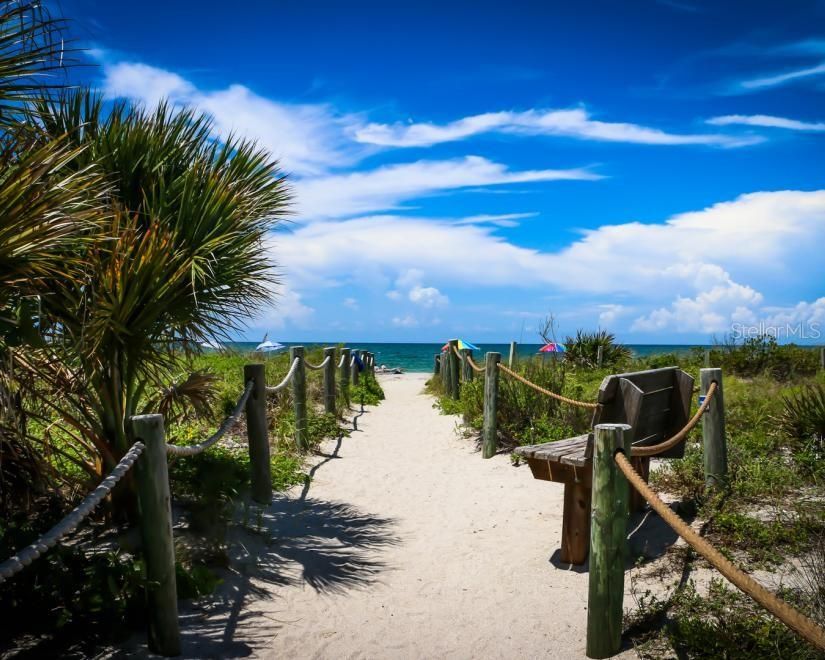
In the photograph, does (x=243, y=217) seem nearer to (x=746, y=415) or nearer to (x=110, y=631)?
(x=110, y=631)

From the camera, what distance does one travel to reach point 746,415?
840 centimetres

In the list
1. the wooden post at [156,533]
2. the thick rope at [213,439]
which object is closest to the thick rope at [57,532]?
the wooden post at [156,533]

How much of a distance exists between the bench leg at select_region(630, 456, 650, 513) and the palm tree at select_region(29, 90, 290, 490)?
10.7ft

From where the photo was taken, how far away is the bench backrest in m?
4.19

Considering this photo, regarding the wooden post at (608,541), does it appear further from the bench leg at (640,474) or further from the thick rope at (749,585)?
the bench leg at (640,474)

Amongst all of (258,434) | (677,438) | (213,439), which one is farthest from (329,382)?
(677,438)

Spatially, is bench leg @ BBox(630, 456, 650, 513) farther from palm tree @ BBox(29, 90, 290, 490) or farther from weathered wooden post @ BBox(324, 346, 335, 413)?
weathered wooden post @ BBox(324, 346, 335, 413)

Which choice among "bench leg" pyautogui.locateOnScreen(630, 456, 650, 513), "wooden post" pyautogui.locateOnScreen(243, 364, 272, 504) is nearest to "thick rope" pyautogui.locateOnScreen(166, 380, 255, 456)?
"wooden post" pyautogui.locateOnScreen(243, 364, 272, 504)

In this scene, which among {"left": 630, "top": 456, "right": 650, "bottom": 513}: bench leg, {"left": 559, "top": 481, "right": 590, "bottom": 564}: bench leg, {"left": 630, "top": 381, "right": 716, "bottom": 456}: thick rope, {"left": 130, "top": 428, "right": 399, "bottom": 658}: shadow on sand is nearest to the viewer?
{"left": 630, "top": 381, "right": 716, "bottom": 456}: thick rope

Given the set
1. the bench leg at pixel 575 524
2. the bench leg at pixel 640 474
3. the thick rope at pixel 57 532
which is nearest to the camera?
the thick rope at pixel 57 532

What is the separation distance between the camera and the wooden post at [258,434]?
5863 mm

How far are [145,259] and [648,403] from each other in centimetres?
349

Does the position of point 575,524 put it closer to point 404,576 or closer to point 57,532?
point 404,576

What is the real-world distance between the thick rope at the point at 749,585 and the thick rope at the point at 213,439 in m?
2.47
